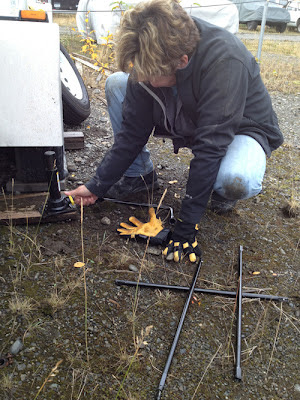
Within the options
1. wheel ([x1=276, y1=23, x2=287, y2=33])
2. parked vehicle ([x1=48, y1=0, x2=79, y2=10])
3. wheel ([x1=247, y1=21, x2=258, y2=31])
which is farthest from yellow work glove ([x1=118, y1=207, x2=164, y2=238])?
parked vehicle ([x1=48, y1=0, x2=79, y2=10])

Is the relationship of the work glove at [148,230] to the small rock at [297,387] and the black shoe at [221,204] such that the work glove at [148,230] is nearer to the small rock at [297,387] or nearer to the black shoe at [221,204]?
the black shoe at [221,204]

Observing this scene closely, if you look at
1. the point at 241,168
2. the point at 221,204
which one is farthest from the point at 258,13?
the point at 241,168

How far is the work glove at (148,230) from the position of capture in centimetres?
222

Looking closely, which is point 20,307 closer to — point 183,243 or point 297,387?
point 183,243

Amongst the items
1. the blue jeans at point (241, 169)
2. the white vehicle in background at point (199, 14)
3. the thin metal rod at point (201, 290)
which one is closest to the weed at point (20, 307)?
the thin metal rod at point (201, 290)

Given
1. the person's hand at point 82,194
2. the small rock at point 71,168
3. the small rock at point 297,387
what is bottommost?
the small rock at point 297,387

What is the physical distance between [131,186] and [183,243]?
807 mm

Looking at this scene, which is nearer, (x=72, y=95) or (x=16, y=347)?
(x=16, y=347)

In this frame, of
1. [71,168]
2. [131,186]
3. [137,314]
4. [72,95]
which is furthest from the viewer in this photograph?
[72,95]

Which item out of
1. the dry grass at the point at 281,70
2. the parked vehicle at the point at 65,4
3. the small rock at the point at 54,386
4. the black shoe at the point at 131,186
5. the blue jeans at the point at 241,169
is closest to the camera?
the small rock at the point at 54,386

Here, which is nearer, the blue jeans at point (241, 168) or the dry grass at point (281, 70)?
the blue jeans at point (241, 168)

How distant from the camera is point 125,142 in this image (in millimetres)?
2275

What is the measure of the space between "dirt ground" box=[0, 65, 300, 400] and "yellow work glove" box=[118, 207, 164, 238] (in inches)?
2.9

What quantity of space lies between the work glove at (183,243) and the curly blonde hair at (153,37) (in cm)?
84
